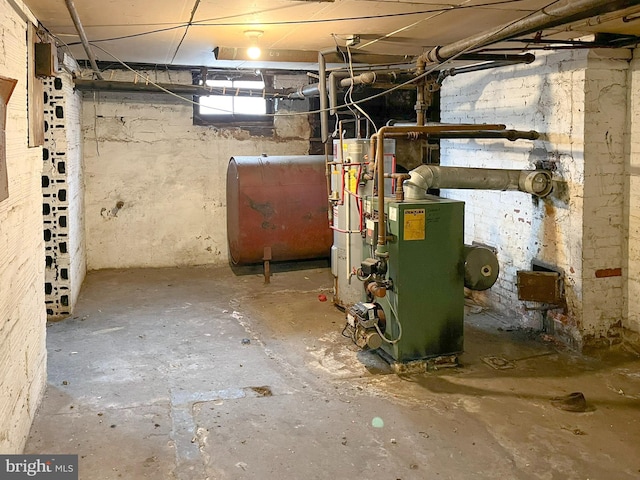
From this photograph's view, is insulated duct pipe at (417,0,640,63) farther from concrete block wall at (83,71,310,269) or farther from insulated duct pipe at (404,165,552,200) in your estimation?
concrete block wall at (83,71,310,269)

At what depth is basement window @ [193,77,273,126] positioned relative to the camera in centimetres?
769

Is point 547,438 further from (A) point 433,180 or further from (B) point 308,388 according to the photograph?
(A) point 433,180

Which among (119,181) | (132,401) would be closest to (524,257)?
(132,401)

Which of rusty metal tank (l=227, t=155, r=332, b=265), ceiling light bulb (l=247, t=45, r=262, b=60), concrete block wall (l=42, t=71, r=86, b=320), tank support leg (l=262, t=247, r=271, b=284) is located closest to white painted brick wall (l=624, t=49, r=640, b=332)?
ceiling light bulb (l=247, t=45, r=262, b=60)

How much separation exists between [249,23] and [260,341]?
252 centimetres

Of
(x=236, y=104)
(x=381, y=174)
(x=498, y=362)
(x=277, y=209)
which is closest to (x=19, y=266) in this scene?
(x=381, y=174)

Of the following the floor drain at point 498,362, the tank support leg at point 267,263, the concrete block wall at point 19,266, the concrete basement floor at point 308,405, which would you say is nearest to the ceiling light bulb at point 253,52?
the concrete block wall at point 19,266

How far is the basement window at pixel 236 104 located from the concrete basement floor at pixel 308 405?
2968mm

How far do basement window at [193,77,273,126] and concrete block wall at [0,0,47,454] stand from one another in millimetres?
3846

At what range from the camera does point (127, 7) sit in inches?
155

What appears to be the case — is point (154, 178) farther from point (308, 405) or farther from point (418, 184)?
point (308, 405)

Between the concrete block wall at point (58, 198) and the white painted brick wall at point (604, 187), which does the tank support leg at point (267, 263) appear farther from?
the white painted brick wall at point (604, 187)

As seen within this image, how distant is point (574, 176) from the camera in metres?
4.96

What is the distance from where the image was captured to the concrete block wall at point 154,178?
752 centimetres
